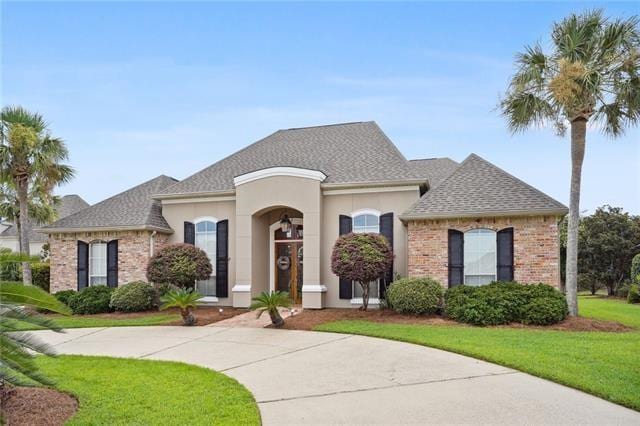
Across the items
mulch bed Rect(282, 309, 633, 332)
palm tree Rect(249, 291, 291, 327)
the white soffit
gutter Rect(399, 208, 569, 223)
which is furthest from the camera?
the white soffit

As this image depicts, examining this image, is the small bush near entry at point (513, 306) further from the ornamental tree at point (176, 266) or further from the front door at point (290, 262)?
the ornamental tree at point (176, 266)

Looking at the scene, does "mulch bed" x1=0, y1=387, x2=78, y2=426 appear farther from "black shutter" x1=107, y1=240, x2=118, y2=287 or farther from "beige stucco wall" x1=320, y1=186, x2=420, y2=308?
"black shutter" x1=107, y1=240, x2=118, y2=287

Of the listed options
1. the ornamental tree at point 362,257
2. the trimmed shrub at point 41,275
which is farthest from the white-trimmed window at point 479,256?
the trimmed shrub at point 41,275

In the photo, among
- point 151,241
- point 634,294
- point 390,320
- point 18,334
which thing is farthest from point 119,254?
point 634,294

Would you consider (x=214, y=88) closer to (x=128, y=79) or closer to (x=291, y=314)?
(x=128, y=79)

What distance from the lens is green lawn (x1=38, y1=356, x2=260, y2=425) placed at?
5.34 meters

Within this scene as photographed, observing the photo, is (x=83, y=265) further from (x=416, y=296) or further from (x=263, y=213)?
→ (x=416, y=296)

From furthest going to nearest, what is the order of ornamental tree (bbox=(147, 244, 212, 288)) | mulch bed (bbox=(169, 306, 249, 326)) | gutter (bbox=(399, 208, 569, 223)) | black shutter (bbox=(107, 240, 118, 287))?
black shutter (bbox=(107, 240, 118, 287)) → ornamental tree (bbox=(147, 244, 212, 288)) → mulch bed (bbox=(169, 306, 249, 326)) → gutter (bbox=(399, 208, 569, 223))

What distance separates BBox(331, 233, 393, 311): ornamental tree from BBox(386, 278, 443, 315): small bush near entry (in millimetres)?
754

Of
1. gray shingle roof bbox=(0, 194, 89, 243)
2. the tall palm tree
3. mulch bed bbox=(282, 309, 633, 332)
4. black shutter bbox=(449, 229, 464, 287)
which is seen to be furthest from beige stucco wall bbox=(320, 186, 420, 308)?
gray shingle roof bbox=(0, 194, 89, 243)

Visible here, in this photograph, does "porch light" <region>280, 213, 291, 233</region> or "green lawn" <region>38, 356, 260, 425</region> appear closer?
"green lawn" <region>38, 356, 260, 425</region>

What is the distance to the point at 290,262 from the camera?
17375 mm

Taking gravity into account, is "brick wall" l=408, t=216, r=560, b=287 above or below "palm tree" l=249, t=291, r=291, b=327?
above

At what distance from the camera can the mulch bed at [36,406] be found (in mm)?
5379
